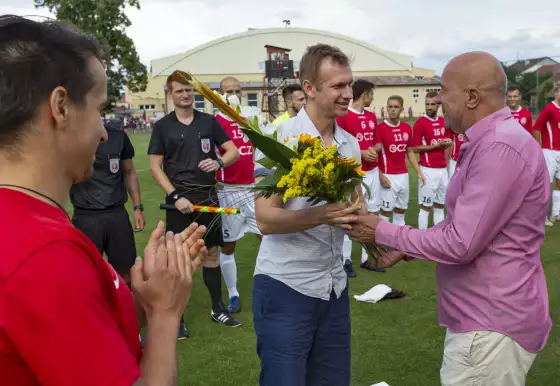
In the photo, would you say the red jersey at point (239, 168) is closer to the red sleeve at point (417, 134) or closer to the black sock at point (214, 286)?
the black sock at point (214, 286)

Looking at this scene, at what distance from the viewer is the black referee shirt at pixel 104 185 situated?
5.14 meters

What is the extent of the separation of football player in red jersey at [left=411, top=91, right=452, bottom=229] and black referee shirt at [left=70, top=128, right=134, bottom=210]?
585 cm

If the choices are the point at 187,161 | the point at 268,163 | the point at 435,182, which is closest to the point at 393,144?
the point at 435,182

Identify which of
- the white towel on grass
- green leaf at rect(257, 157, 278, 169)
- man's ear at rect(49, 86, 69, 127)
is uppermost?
man's ear at rect(49, 86, 69, 127)

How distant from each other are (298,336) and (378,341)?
2467 mm

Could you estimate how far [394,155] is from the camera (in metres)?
9.24

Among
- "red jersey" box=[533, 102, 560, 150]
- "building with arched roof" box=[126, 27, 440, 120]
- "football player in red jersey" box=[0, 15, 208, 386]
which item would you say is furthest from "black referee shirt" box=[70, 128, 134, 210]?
"building with arched roof" box=[126, 27, 440, 120]

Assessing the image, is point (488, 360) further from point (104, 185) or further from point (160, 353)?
point (104, 185)

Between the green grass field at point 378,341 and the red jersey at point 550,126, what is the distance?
161 inches

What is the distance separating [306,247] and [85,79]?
1.96m

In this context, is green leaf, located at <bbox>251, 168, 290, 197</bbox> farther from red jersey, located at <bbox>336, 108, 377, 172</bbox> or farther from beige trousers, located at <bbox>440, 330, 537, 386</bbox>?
red jersey, located at <bbox>336, 108, 377, 172</bbox>

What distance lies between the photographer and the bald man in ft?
8.05

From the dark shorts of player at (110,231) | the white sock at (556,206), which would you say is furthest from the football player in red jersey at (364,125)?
the dark shorts of player at (110,231)

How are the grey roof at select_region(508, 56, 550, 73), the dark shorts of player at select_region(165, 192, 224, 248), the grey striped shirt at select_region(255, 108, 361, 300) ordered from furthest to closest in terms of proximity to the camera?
the grey roof at select_region(508, 56, 550, 73)
the dark shorts of player at select_region(165, 192, 224, 248)
the grey striped shirt at select_region(255, 108, 361, 300)
